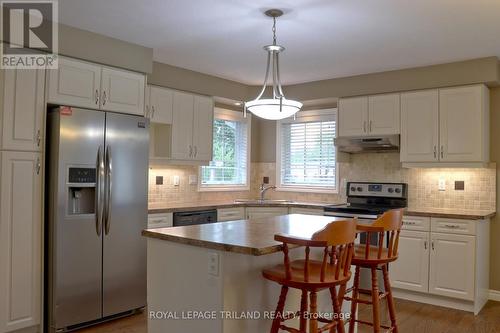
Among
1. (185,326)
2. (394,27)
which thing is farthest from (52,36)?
(394,27)

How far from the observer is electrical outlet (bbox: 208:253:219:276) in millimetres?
2186

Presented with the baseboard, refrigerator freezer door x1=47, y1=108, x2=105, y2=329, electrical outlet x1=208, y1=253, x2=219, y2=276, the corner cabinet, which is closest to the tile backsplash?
the corner cabinet

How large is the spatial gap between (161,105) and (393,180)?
2.80 metres

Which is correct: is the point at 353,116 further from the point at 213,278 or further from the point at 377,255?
the point at 213,278

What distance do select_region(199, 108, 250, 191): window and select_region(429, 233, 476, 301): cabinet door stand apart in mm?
2724

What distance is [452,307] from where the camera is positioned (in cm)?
410

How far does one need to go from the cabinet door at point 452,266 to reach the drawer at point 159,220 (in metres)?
2.63

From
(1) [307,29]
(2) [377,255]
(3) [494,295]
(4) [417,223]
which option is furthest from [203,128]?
(3) [494,295]

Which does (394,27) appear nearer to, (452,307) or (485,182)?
(485,182)

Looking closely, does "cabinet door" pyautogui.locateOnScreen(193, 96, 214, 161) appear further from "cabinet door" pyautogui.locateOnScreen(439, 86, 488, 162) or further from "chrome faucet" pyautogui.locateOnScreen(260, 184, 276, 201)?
"cabinet door" pyautogui.locateOnScreen(439, 86, 488, 162)

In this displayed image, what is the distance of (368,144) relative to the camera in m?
4.82

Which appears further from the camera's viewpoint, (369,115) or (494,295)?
(369,115)

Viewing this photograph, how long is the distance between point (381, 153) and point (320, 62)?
141 cm

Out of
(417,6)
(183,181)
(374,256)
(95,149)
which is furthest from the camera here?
(183,181)
